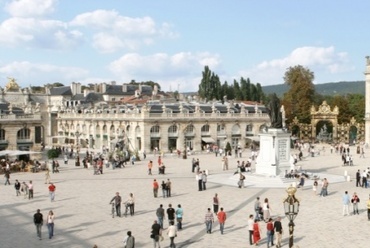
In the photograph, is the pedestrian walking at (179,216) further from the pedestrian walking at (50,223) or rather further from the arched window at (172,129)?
the arched window at (172,129)

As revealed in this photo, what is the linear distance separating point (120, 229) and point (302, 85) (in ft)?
244

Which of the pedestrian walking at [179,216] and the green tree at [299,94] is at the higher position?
the green tree at [299,94]

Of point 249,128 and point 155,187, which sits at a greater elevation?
point 249,128

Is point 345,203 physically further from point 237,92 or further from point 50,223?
point 237,92

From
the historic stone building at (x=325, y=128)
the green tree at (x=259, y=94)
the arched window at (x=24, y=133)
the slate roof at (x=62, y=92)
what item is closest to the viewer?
the arched window at (x=24, y=133)

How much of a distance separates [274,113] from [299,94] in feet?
181

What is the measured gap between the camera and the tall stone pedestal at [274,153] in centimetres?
3684

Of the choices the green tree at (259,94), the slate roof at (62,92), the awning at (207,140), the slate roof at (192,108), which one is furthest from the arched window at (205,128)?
the slate roof at (62,92)

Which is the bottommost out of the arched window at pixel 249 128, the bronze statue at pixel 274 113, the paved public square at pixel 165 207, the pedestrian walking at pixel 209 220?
the paved public square at pixel 165 207

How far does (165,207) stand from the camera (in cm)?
2741

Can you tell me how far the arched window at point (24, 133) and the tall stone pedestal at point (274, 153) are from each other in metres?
29.6

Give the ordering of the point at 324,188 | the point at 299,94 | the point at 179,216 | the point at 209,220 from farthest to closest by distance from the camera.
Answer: the point at 299,94
the point at 324,188
the point at 179,216
the point at 209,220

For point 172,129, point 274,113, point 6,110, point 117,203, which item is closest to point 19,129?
point 6,110

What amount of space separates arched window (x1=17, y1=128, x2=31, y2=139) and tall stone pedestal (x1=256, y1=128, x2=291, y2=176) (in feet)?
97.0
